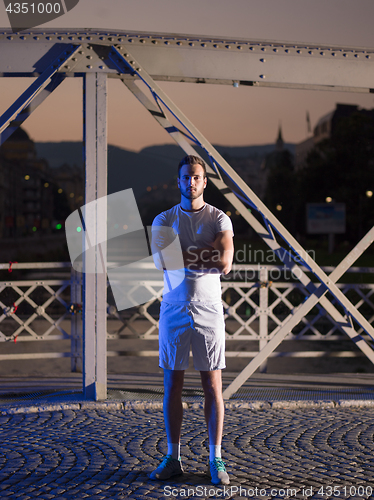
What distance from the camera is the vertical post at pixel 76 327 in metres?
7.89

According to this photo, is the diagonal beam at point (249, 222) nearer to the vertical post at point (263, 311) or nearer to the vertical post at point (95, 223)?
the vertical post at point (95, 223)

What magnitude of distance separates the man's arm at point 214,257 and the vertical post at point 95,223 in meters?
2.46

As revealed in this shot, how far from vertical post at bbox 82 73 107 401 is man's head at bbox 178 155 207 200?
232 cm

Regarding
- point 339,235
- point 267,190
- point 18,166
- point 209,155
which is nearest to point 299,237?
point 339,235

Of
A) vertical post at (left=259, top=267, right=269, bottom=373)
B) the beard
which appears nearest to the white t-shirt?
the beard

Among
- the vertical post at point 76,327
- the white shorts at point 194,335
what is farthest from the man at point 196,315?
the vertical post at point 76,327

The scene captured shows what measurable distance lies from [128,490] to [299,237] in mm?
63652

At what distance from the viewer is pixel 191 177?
3.94 meters

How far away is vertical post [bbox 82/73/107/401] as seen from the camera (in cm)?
616

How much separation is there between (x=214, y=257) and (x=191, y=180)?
55 centimetres

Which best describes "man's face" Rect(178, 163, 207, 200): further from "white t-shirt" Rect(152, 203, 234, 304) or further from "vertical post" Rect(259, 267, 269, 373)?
"vertical post" Rect(259, 267, 269, 373)

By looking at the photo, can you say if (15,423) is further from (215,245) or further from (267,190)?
(267,190)

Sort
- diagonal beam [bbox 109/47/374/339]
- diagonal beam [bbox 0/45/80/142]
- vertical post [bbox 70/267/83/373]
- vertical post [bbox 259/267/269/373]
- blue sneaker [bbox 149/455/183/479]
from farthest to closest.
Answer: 1. vertical post [bbox 259/267/269/373]
2. vertical post [bbox 70/267/83/373]
3. diagonal beam [bbox 109/47/374/339]
4. diagonal beam [bbox 0/45/80/142]
5. blue sneaker [bbox 149/455/183/479]

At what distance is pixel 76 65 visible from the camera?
609cm
